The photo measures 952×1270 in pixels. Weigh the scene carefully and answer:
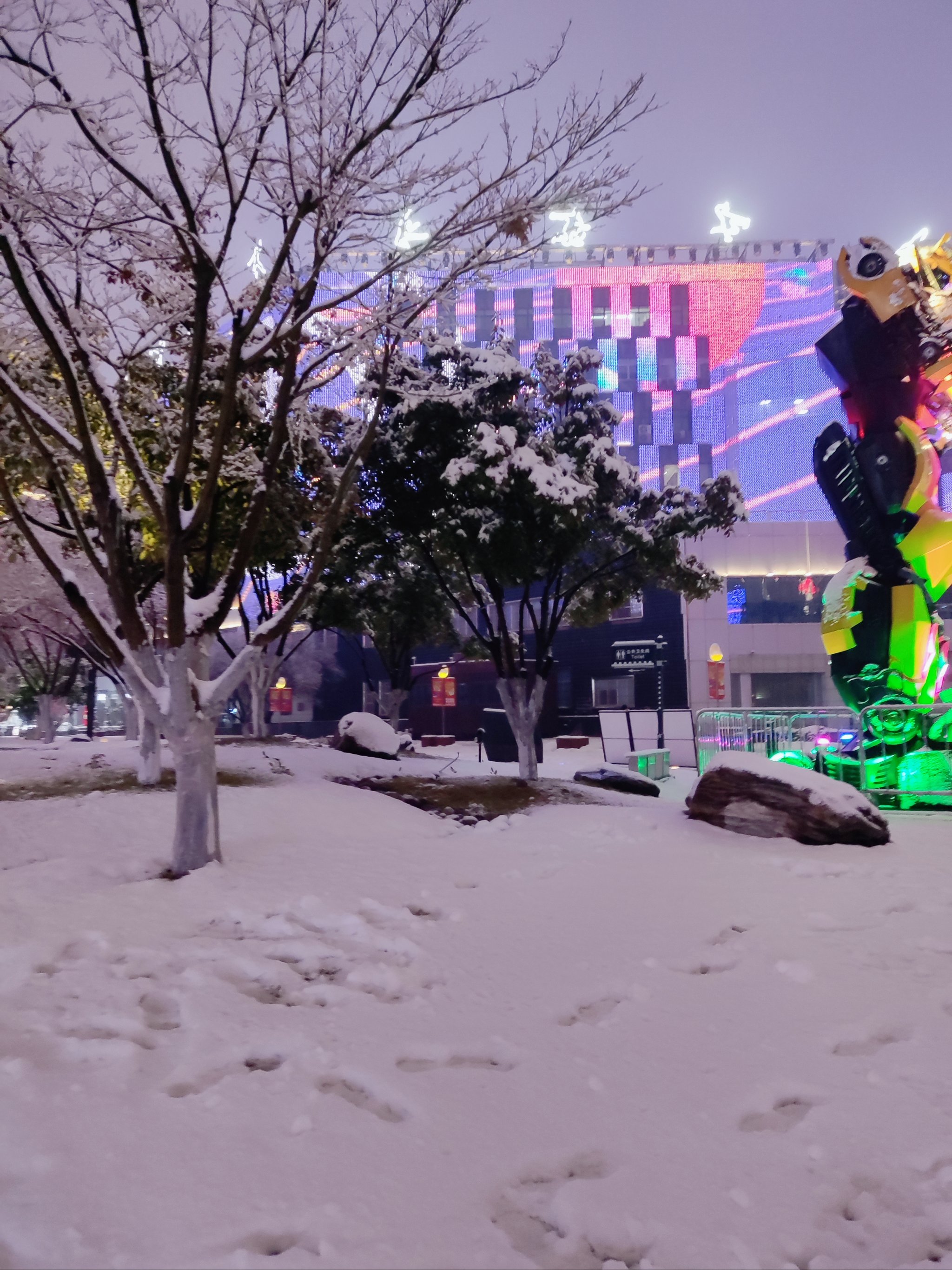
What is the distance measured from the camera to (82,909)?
16.7 feet

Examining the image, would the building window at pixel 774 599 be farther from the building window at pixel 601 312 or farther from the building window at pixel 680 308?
the building window at pixel 601 312

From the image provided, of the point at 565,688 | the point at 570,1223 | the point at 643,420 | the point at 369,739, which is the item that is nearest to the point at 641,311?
the point at 643,420

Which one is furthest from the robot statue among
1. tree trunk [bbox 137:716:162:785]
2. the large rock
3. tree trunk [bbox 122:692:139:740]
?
tree trunk [bbox 122:692:139:740]

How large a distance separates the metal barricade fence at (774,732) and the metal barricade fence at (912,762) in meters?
1.87

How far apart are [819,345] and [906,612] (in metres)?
5.29

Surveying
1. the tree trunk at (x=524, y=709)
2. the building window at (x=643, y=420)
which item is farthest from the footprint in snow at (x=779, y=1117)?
the building window at (x=643, y=420)

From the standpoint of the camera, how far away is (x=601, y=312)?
62156 mm

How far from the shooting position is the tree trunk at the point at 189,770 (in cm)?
646

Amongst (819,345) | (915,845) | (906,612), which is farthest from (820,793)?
(819,345)

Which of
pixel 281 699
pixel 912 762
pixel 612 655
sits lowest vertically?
pixel 912 762

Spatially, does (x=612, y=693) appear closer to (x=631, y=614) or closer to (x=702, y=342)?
(x=631, y=614)

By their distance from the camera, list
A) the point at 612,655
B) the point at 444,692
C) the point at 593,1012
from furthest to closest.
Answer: the point at 612,655 → the point at 444,692 → the point at 593,1012

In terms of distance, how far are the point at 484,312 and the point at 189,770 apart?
6589 centimetres

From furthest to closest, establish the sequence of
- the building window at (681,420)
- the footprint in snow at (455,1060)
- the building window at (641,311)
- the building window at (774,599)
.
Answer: the building window at (641,311) → the building window at (681,420) → the building window at (774,599) → the footprint in snow at (455,1060)
